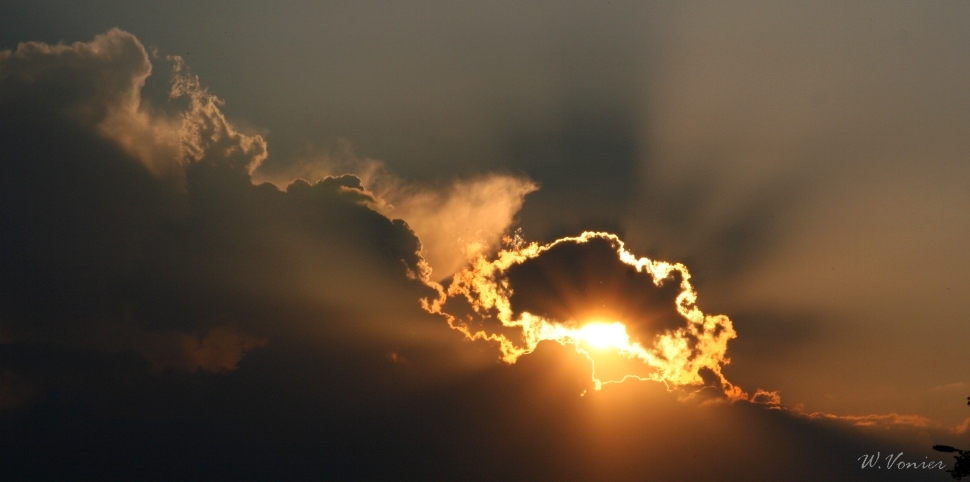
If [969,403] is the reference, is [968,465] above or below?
below

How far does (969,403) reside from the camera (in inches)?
1704

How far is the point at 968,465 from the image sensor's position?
146 feet

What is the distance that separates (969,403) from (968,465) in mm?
5250
